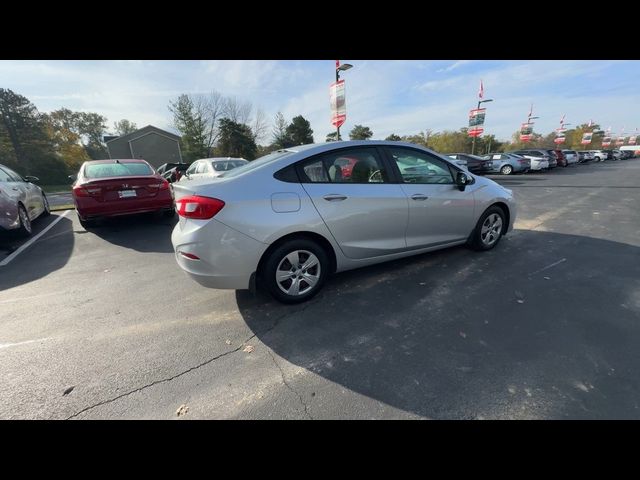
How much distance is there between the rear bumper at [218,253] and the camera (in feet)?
8.67

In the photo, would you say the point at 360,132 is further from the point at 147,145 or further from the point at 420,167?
the point at 420,167

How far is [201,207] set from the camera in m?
2.64

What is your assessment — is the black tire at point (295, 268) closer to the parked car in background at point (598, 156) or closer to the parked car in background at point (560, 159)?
the parked car in background at point (560, 159)

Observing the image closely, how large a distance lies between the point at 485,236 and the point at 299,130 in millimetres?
46226

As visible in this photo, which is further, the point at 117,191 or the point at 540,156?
the point at 540,156

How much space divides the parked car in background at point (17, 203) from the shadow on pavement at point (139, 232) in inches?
37.8

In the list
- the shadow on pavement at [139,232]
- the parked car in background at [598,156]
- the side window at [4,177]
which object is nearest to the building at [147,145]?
the side window at [4,177]

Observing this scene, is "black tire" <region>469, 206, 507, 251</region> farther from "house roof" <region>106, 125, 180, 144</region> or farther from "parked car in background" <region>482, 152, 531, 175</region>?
"house roof" <region>106, 125, 180, 144</region>

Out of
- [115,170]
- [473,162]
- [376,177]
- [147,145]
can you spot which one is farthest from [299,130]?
[376,177]

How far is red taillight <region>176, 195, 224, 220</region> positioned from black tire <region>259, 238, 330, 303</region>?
672mm

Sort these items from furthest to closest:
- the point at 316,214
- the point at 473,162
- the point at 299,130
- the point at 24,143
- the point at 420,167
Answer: the point at 299,130 → the point at 24,143 → the point at 473,162 → the point at 420,167 → the point at 316,214
